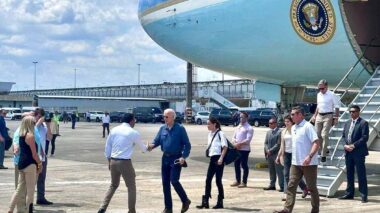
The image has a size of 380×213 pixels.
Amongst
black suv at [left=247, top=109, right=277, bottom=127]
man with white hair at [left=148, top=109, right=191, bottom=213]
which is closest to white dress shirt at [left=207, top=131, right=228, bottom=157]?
man with white hair at [left=148, top=109, right=191, bottom=213]

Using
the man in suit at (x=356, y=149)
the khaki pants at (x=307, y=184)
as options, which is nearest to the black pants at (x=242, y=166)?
the man in suit at (x=356, y=149)

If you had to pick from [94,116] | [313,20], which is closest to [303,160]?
[313,20]

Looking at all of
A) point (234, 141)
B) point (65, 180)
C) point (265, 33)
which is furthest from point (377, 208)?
point (65, 180)

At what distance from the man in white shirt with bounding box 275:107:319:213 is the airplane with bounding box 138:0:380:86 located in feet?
15.2

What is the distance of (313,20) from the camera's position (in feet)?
48.1

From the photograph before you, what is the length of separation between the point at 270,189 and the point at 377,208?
9.84ft

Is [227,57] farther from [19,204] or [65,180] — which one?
[19,204]

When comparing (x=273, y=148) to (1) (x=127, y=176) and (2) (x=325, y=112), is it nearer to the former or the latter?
(2) (x=325, y=112)

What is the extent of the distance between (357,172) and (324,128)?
1.66m

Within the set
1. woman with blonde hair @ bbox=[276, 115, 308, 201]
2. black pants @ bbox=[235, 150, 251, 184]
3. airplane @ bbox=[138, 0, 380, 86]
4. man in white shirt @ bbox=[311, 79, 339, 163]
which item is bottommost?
black pants @ bbox=[235, 150, 251, 184]

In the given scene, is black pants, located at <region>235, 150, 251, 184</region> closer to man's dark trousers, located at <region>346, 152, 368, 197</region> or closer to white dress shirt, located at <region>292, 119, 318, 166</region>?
man's dark trousers, located at <region>346, 152, 368, 197</region>

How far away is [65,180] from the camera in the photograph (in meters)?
15.5

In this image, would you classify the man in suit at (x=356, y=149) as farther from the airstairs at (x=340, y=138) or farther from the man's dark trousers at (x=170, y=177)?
the man's dark trousers at (x=170, y=177)

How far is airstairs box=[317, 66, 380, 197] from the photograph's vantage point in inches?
491
